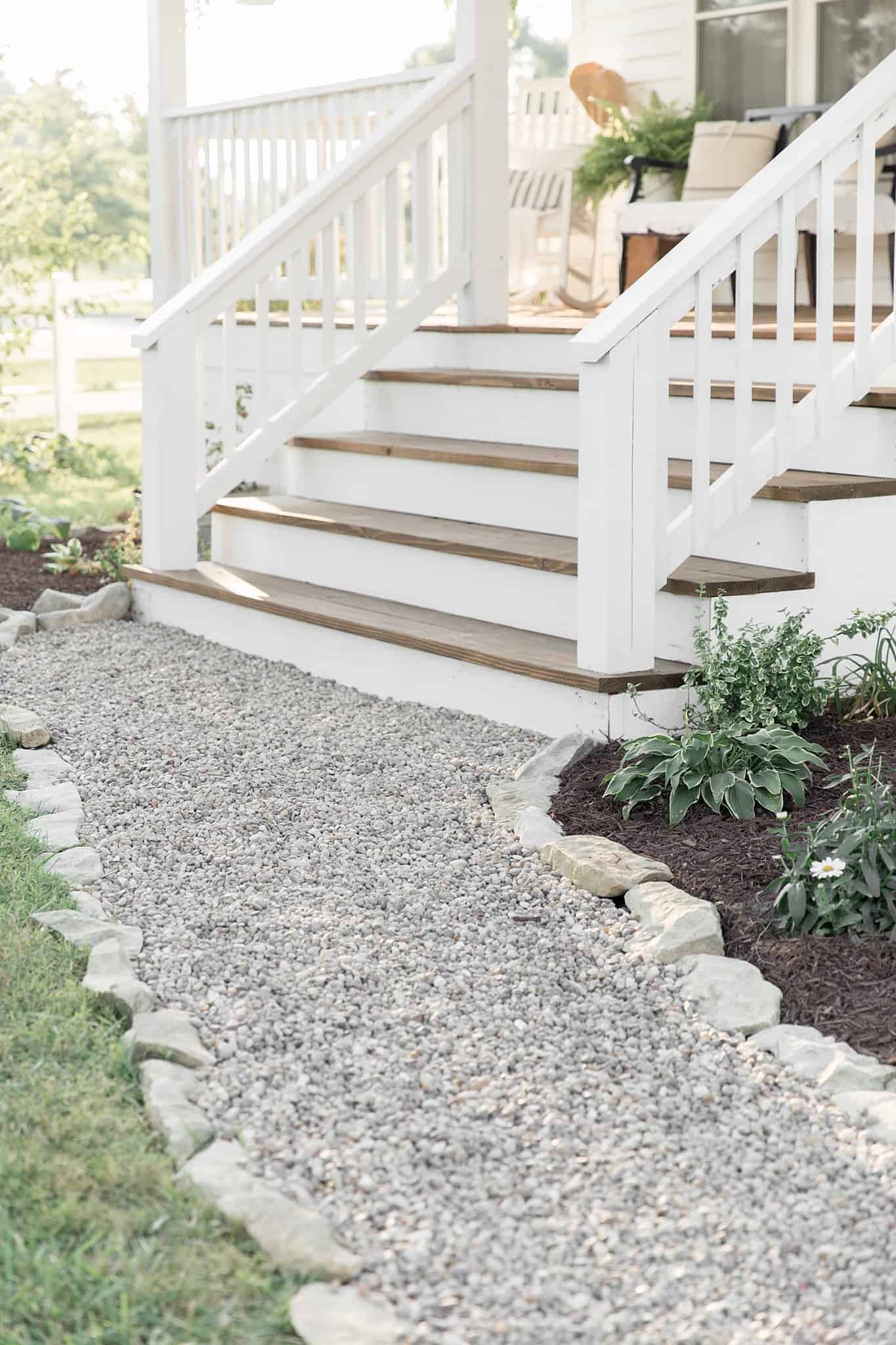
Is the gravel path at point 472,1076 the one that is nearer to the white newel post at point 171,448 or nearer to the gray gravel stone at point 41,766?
the gray gravel stone at point 41,766

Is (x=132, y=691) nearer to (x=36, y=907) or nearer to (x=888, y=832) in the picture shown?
(x=36, y=907)

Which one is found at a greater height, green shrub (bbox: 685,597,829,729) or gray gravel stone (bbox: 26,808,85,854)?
green shrub (bbox: 685,597,829,729)

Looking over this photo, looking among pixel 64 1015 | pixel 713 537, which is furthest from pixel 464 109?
pixel 64 1015

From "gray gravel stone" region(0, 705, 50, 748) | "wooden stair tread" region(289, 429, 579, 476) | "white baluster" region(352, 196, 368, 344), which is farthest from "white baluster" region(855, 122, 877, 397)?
"gray gravel stone" region(0, 705, 50, 748)

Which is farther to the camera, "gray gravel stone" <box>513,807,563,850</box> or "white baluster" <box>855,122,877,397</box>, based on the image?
"white baluster" <box>855,122,877,397</box>

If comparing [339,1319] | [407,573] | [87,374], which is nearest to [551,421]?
[407,573]

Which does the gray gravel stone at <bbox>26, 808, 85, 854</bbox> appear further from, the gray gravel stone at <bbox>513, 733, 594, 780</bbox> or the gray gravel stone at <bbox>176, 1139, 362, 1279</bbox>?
the gray gravel stone at <bbox>176, 1139, 362, 1279</bbox>

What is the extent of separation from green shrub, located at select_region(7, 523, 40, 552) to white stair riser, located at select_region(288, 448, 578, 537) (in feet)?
4.88

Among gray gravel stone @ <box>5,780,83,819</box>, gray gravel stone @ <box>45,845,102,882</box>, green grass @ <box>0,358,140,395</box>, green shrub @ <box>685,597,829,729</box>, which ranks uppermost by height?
green grass @ <box>0,358,140,395</box>

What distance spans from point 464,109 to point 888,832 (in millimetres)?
3652

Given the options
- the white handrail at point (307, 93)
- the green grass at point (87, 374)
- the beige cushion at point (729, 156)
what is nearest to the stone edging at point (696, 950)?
the white handrail at point (307, 93)

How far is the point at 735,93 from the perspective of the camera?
763 cm

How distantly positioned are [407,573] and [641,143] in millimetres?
3843

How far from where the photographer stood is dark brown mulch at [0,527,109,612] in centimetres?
570
